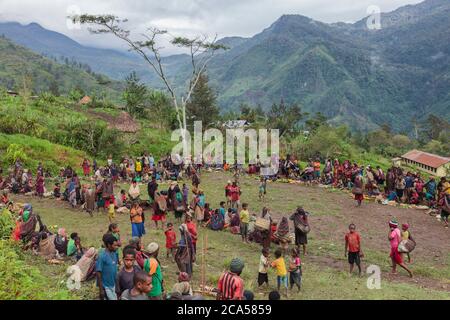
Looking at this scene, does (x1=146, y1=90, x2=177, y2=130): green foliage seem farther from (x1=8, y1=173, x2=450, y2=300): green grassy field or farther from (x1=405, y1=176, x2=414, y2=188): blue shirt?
(x1=405, y1=176, x2=414, y2=188): blue shirt

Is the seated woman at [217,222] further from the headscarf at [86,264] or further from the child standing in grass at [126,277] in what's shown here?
the child standing in grass at [126,277]

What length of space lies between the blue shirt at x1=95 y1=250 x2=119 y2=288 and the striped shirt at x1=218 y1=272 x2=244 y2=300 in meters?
1.80

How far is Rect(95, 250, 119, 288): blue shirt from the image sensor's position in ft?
22.7

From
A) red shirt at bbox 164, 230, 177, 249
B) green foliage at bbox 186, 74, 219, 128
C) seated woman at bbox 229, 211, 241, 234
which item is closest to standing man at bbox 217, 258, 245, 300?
red shirt at bbox 164, 230, 177, 249

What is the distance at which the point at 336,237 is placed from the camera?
14320 millimetres

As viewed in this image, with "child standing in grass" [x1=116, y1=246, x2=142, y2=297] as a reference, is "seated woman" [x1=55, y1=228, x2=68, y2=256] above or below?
below

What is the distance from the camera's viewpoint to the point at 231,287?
6.40 m

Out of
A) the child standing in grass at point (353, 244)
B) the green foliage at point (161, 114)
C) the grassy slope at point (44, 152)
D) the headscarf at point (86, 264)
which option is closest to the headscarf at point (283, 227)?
the child standing in grass at point (353, 244)

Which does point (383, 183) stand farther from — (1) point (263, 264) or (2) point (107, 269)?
(2) point (107, 269)

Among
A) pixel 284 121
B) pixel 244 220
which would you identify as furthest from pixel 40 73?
pixel 244 220

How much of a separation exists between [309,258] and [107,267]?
21.8 ft

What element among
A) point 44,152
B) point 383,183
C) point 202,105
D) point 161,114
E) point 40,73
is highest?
point 40,73
